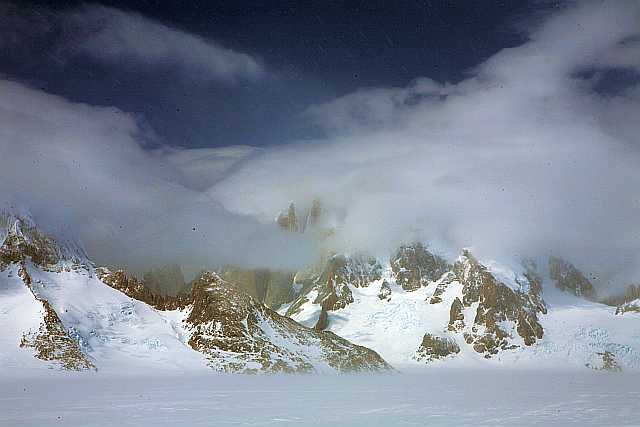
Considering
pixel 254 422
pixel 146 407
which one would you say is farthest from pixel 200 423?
pixel 146 407

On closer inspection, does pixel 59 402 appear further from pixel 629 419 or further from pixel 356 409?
pixel 629 419

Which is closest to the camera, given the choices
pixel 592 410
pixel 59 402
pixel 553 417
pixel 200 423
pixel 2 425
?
pixel 2 425

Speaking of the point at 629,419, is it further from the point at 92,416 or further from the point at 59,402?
the point at 59,402

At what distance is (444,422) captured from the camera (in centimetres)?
7738

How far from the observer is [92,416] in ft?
279

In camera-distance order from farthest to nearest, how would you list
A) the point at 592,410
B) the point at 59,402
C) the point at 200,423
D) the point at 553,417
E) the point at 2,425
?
the point at 59,402
the point at 592,410
the point at 553,417
the point at 200,423
the point at 2,425

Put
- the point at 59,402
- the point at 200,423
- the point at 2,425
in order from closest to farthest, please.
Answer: the point at 2,425 → the point at 200,423 → the point at 59,402

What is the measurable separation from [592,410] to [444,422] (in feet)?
102

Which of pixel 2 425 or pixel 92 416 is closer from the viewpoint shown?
pixel 2 425

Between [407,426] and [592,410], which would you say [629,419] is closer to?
[592,410]

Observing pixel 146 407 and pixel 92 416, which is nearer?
pixel 92 416

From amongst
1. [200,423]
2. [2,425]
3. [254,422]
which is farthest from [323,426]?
[2,425]

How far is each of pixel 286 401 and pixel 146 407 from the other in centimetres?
2595

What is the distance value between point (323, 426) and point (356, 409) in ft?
91.5
